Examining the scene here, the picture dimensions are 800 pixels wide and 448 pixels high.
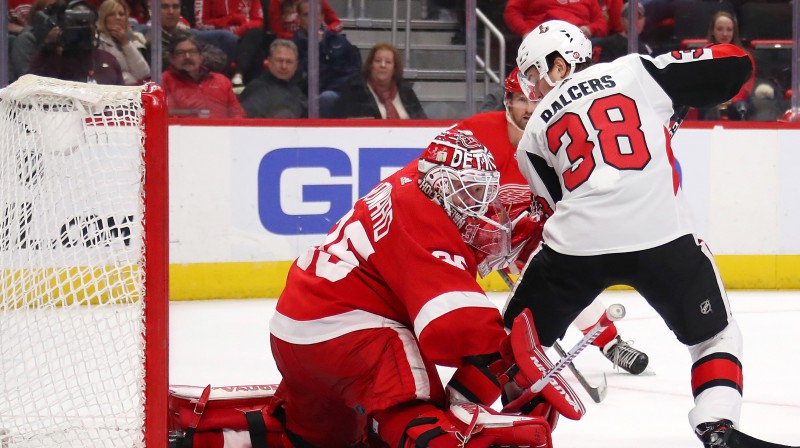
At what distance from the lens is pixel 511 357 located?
7.00 feet

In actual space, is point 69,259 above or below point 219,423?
above

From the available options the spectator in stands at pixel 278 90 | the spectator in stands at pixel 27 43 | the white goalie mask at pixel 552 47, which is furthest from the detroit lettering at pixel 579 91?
the spectator in stands at pixel 27 43

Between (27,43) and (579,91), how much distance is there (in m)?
3.13

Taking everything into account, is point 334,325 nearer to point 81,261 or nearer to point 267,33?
point 81,261

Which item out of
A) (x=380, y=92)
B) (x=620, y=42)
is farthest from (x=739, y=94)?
(x=380, y=92)

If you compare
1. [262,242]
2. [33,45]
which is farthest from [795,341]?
[33,45]

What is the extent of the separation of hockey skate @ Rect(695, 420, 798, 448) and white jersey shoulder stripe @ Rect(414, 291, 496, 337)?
529 mm

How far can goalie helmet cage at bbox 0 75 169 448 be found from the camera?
83.2 inches

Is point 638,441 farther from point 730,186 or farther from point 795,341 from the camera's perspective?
point 730,186

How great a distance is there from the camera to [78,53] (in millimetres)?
4922

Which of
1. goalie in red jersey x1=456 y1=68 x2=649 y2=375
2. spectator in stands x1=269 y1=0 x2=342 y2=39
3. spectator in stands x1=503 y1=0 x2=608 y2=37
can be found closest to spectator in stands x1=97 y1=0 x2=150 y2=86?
spectator in stands x1=269 y1=0 x2=342 y2=39

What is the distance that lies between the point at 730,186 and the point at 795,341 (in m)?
1.50

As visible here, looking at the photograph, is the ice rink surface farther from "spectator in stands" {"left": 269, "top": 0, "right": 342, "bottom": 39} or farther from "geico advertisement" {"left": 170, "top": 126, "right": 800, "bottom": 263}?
"spectator in stands" {"left": 269, "top": 0, "right": 342, "bottom": 39}

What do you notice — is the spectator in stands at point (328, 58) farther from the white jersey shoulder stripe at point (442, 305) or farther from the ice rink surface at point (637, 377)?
the white jersey shoulder stripe at point (442, 305)
